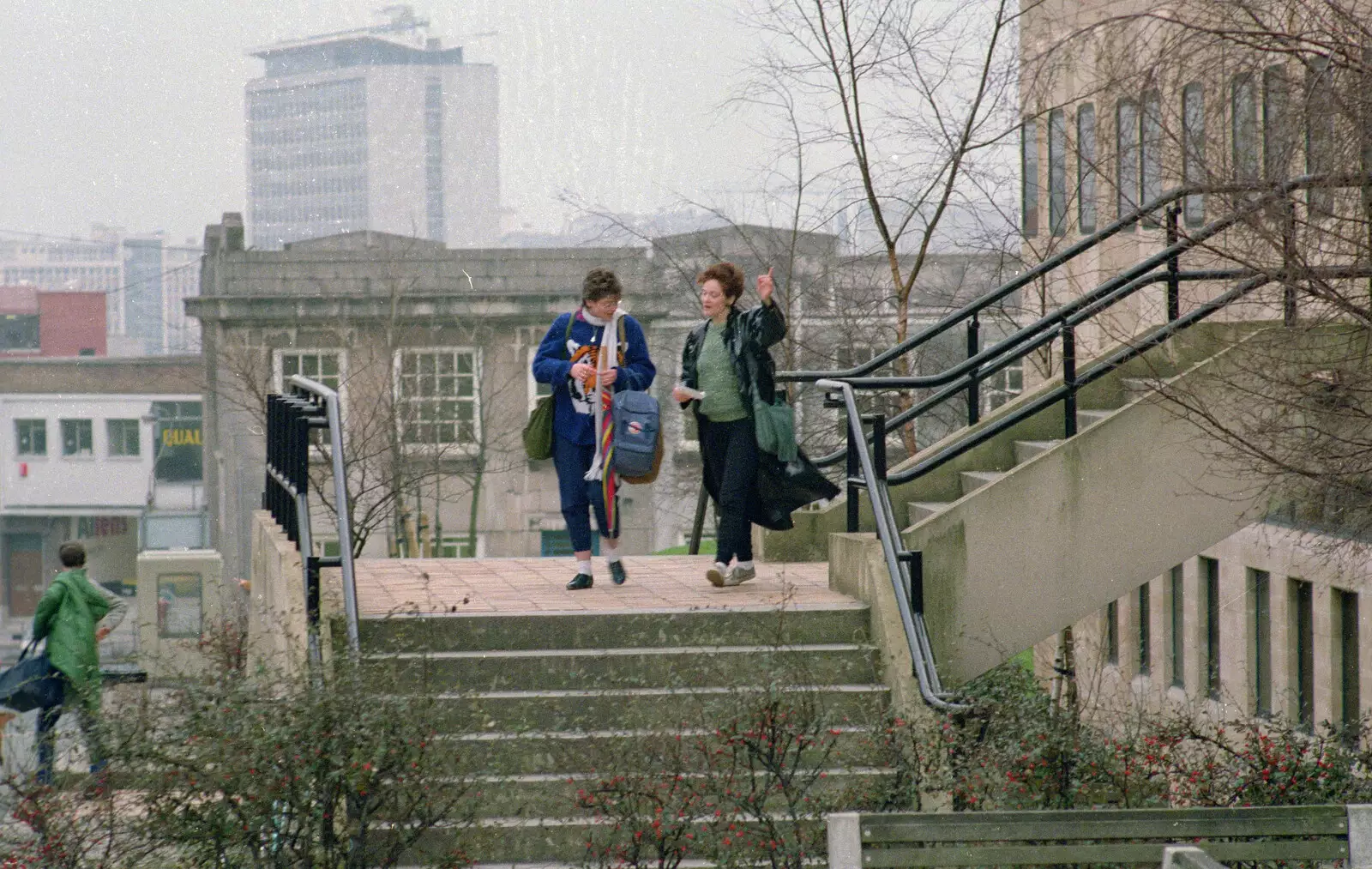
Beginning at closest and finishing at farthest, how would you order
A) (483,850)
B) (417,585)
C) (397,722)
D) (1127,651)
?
1. (397,722)
2. (483,850)
3. (417,585)
4. (1127,651)

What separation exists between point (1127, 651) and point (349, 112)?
75.1 m

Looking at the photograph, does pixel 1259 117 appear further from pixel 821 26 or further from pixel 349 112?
pixel 349 112

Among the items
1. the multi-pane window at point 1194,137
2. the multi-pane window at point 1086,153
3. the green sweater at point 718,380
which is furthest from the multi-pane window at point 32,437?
the multi-pane window at point 1194,137

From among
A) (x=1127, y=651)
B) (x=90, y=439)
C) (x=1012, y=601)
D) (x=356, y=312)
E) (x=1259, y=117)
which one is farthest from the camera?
(x=90, y=439)

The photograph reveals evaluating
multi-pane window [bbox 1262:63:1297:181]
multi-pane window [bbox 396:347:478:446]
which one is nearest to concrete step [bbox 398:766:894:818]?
multi-pane window [bbox 1262:63:1297:181]

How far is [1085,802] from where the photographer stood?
703 cm

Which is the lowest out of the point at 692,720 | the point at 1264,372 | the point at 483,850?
the point at 483,850

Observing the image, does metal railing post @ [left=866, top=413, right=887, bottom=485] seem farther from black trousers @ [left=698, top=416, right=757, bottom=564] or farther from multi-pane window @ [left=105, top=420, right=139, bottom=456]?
multi-pane window @ [left=105, top=420, right=139, bottom=456]

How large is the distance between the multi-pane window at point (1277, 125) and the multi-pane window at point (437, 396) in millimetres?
21658

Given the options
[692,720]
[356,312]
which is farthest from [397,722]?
[356,312]

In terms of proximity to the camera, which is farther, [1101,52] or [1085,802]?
[1101,52]

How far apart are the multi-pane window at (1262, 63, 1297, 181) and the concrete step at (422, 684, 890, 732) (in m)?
2.87

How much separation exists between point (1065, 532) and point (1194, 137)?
2.51 metres

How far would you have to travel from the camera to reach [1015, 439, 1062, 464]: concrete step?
9992 millimetres
